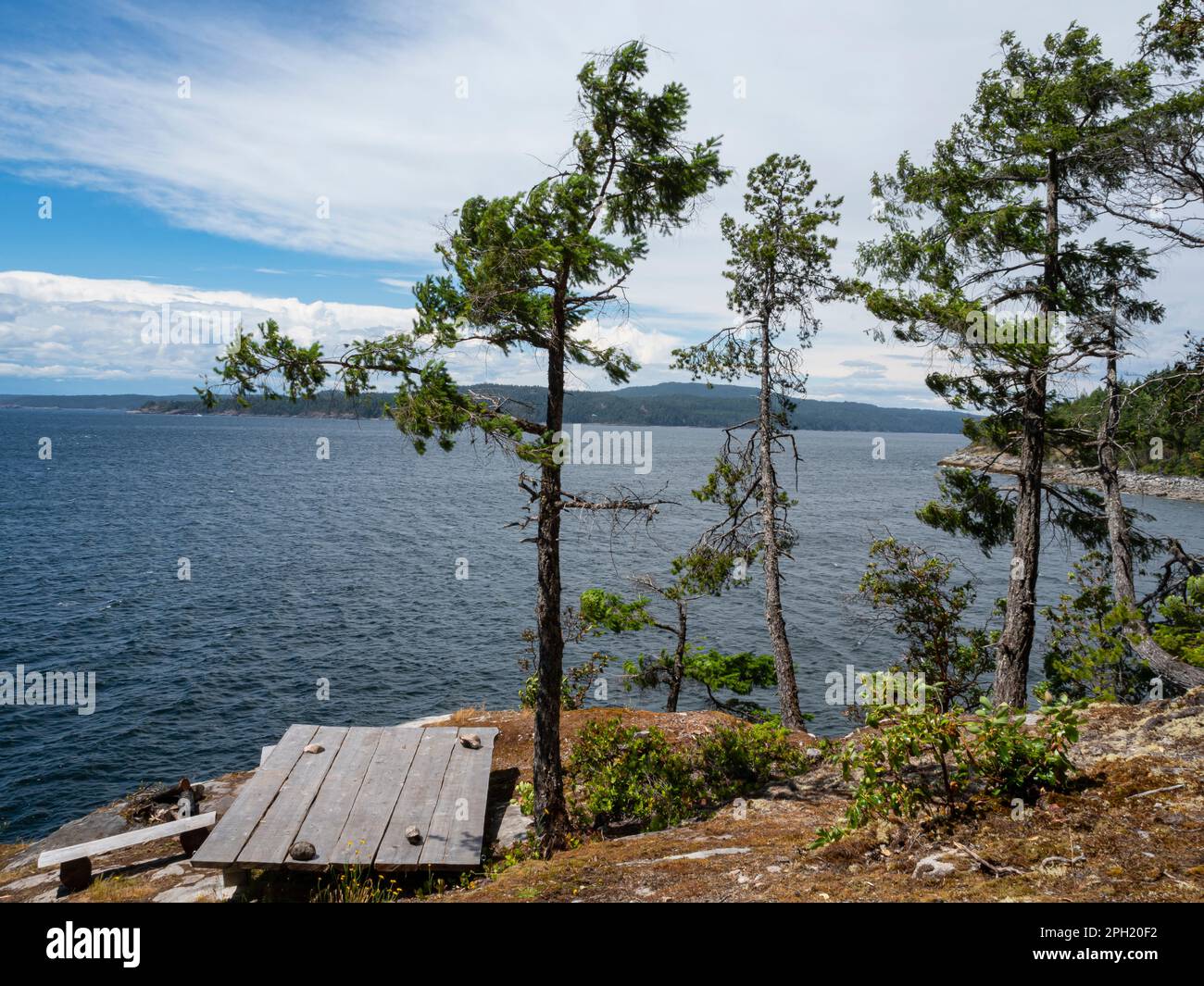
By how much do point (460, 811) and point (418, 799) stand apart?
798 millimetres

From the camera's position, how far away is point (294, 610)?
127 ft

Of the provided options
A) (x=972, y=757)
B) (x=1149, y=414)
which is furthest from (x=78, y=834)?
(x=1149, y=414)

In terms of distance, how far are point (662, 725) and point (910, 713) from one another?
11195mm

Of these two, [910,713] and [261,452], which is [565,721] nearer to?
[910,713]

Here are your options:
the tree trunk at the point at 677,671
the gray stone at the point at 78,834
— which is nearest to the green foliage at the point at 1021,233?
the tree trunk at the point at 677,671

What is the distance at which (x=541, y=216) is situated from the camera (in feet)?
35.8

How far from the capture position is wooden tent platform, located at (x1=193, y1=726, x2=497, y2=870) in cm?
1054

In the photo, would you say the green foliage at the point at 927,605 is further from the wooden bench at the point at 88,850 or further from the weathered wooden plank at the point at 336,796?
the wooden bench at the point at 88,850

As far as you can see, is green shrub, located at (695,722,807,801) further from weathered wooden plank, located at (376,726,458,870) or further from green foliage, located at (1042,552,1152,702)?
green foliage, located at (1042,552,1152,702)

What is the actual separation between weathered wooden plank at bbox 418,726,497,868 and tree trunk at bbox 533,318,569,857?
3.42 ft

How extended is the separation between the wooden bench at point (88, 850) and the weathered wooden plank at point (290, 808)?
179 centimetres

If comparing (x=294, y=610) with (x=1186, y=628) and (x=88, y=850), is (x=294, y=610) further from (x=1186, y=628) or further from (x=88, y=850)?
(x=1186, y=628)

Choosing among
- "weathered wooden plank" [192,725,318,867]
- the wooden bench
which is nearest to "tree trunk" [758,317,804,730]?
"weathered wooden plank" [192,725,318,867]

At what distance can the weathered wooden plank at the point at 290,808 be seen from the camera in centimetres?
1035
